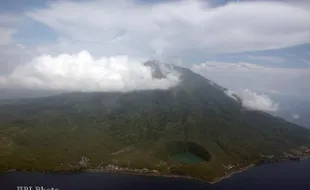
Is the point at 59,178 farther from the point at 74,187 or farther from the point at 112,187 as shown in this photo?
the point at 112,187

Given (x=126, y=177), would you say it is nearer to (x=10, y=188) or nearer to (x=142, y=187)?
(x=142, y=187)

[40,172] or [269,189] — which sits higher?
[40,172]

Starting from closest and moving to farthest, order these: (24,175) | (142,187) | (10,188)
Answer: (10,188), (142,187), (24,175)

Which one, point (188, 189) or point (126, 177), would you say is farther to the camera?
point (126, 177)

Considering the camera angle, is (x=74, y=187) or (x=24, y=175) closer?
(x=74, y=187)

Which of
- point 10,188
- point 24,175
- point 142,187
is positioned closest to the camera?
point 10,188

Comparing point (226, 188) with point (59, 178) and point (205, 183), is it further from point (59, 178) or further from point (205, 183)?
point (59, 178)

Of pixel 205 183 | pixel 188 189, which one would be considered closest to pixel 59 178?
pixel 188 189

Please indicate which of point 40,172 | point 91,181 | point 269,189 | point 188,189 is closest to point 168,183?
point 188,189

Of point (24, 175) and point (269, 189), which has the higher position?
point (24, 175)
